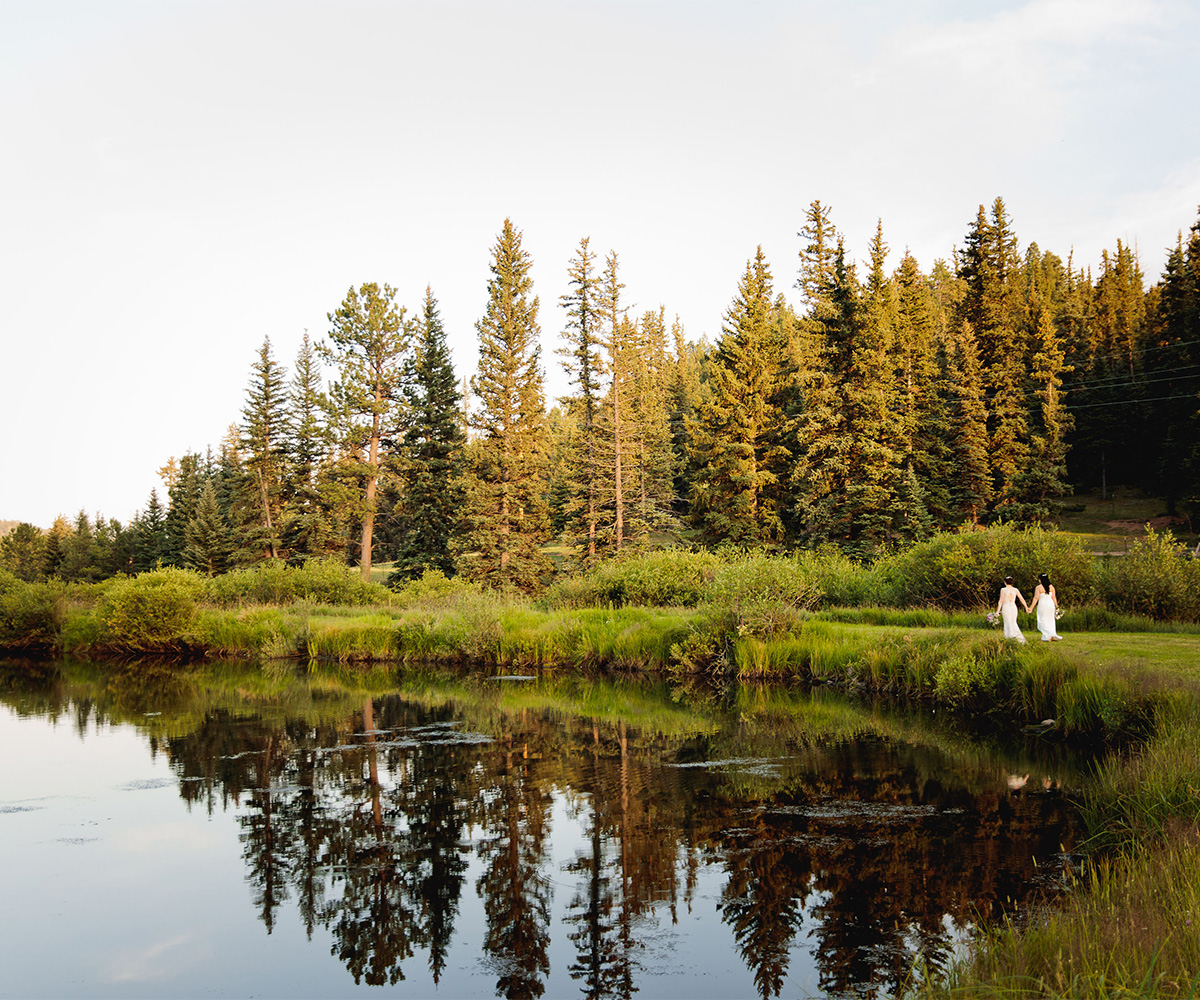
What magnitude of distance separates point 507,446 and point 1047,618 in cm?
3606

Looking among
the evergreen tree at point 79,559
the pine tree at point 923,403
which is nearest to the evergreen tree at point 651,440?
the pine tree at point 923,403

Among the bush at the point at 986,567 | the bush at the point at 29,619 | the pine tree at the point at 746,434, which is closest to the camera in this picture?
the bush at the point at 986,567

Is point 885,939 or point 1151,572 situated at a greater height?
point 1151,572

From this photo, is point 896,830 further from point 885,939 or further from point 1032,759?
point 1032,759

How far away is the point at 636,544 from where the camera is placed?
47.6 metres

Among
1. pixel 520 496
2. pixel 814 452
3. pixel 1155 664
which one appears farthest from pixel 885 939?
pixel 520 496

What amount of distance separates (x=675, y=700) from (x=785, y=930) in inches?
499

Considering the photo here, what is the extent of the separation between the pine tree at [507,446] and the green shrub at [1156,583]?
111 feet

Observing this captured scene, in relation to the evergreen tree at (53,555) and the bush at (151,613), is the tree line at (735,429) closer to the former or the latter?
the bush at (151,613)

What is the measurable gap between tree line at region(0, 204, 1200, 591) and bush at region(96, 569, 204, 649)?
18.1m

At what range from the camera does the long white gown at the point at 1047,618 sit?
1734 cm

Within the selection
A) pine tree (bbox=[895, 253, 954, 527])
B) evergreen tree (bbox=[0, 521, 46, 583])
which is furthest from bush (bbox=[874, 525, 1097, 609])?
evergreen tree (bbox=[0, 521, 46, 583])

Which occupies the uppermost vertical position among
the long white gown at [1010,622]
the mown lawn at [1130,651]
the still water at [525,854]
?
the long white gown at [1010,622]

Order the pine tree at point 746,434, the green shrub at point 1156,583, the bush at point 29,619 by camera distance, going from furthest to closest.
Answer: the pine tree at point 746,434, the bush at point 29,619, the green shrub at point 1156,583
